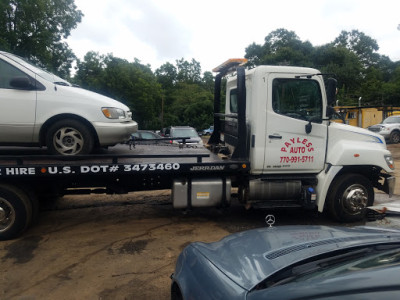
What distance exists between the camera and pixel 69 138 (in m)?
5.27

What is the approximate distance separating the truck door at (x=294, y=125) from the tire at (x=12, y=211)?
12.4ft

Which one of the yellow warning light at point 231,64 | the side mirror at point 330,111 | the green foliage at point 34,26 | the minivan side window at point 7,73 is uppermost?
the green foliage at point 34,26

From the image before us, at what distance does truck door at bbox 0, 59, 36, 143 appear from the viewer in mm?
5023

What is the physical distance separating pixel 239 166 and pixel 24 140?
3.29m

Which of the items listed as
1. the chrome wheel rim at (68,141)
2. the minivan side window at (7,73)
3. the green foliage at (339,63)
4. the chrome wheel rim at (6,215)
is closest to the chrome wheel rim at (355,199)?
the chrome wheel rim at (68,141)

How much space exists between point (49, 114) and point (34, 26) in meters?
20.9

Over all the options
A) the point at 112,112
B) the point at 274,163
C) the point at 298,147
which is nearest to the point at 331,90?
the point at 298,147

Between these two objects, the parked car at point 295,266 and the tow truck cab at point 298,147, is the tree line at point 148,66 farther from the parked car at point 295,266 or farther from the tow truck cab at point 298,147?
the parked car at point 295,266

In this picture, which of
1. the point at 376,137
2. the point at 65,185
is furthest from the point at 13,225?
the point at 376,137

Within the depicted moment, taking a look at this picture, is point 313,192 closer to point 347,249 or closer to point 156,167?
point 156,167

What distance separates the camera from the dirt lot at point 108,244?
Answer: 388 centimetres

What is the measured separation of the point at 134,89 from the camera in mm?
34125

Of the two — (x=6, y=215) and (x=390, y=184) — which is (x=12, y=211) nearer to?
(x=6, y=215)

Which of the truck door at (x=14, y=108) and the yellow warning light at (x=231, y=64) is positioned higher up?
the yellow warning light at (x=231, y=64)
